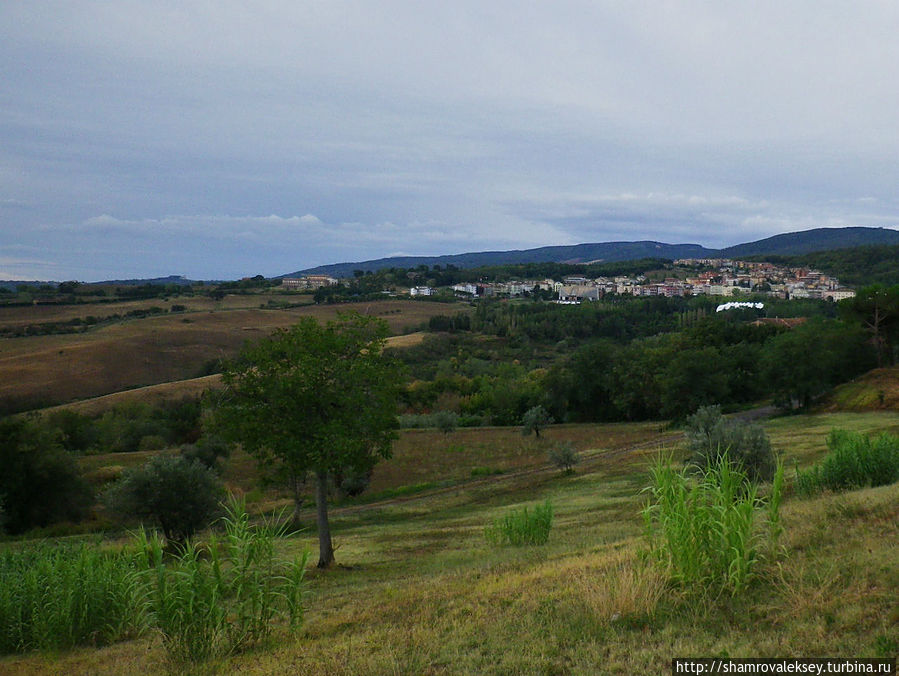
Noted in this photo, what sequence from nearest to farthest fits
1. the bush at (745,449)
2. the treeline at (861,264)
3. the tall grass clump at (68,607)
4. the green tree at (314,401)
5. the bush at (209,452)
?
1. the tall grass clump at (68,607)
2. the green tree at (314,401)
3. the bush at (745,449)
4. the bush at (209,452)
5. the treeline at (861,264)

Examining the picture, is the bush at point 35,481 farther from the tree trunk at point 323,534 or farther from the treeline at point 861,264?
the treeline at point 861,264

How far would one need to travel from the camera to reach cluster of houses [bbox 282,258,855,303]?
153500 millimetres

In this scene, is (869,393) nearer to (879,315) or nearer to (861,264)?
(879,315)

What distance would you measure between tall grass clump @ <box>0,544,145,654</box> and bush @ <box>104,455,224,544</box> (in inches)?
413

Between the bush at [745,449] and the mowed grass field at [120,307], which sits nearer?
the bush at [745,449]

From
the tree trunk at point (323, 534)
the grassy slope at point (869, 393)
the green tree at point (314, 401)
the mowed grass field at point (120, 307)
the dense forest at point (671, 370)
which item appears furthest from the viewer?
the mowed grass field at point (120, 307)

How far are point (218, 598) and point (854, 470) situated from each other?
10.8 metres

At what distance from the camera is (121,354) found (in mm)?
74688

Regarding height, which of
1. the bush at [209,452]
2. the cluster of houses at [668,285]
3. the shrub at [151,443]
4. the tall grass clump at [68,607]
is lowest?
the shrub at [151,443]

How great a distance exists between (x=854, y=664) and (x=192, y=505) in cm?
1803

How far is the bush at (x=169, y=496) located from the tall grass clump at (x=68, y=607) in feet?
34.4

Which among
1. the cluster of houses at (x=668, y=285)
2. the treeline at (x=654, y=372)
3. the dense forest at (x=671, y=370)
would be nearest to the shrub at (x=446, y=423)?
the treeline at (x=654, y=372)

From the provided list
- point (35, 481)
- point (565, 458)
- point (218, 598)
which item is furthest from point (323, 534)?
point (35, 481)

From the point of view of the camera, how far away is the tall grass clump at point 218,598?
6.73 meters
